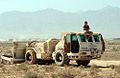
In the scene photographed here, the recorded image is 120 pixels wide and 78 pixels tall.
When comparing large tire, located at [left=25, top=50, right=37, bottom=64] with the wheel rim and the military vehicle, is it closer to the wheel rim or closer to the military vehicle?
the military vehicle

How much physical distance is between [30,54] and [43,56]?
1.57 m

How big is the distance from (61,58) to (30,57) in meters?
3.23

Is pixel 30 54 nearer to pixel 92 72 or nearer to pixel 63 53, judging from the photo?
pixel 63 53

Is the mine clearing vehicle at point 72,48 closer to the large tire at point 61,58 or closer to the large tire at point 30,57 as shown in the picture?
the large tire at point 61,58

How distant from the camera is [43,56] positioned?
26641 millimetres

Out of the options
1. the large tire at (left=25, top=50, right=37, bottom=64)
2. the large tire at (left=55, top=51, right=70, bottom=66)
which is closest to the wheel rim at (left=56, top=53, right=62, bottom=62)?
the large tire at (left=55, top=51, right=70, bottom=66)

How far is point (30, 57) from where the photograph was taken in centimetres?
2812

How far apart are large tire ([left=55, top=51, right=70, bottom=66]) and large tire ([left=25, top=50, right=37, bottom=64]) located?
2.26 metres

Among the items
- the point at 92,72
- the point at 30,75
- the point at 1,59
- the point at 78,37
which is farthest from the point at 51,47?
the point at 30,75

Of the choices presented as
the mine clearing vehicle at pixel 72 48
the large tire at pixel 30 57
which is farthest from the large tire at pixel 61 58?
the large tire at pixel 30 57

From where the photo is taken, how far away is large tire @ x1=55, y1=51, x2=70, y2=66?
989 inches

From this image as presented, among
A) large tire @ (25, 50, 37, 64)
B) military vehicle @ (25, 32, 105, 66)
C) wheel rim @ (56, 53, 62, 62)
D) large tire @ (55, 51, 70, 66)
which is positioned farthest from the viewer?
large tire @ (25, 50, 37, 64)

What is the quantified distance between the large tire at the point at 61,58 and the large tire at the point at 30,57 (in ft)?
7.42

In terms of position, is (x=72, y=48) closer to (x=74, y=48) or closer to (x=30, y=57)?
(x=74, y=48)
